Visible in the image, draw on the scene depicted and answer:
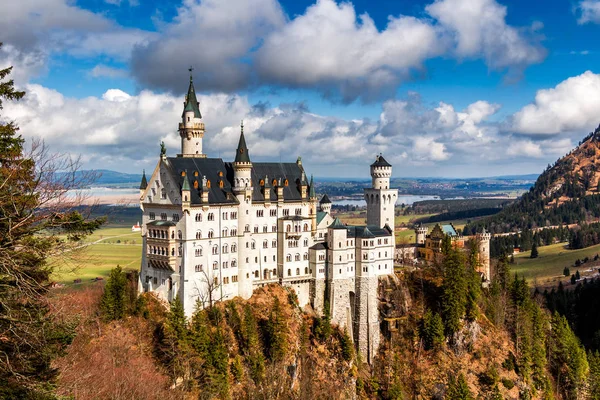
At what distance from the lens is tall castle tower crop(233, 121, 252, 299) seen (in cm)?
8525

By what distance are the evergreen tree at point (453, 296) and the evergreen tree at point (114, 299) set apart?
4825 cm

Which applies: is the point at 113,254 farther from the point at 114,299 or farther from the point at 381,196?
the point at 381,196

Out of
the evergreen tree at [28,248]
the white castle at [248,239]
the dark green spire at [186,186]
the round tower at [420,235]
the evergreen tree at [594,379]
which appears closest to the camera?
the evergreen tree at [28,248]

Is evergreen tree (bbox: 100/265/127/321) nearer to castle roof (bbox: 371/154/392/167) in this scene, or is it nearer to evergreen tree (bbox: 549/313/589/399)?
castle roof (bbox: 371/154/392/167)

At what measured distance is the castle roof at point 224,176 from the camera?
81.6 m

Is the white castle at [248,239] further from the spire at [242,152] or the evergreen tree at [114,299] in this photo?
the evergreen tree at [114,299]

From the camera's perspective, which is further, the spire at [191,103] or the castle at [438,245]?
the castle at [438,245]

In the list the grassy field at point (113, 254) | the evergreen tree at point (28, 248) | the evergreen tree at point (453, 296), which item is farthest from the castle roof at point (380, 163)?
the evergreen tree at point (28, 248)

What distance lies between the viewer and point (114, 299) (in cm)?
7769

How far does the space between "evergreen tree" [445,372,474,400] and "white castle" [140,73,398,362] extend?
46.4ft

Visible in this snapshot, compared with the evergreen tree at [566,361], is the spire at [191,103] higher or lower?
higher

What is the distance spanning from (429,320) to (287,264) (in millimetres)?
23606

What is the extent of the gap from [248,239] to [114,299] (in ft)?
67.0

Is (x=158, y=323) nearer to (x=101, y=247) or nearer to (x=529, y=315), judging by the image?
(x=529, y=315)
